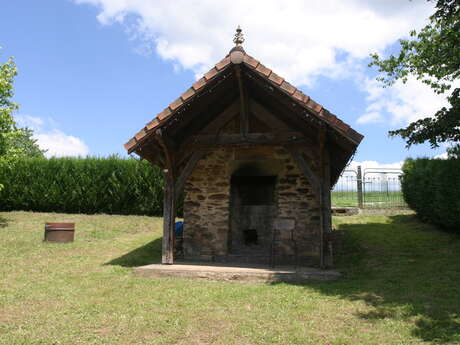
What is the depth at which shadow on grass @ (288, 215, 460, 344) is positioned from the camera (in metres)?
4.30

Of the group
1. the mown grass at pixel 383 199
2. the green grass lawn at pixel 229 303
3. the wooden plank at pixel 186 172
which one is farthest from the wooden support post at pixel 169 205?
the mown grass at pixel 383 199

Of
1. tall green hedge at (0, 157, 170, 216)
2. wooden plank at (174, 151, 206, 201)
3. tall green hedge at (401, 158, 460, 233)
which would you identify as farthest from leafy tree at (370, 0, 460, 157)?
tall green hedge at (0, 157, 170, 216)

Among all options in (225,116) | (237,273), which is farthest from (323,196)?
(225,116)

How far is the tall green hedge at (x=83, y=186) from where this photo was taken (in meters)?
14.6

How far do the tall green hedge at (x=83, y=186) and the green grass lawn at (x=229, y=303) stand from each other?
5.66m

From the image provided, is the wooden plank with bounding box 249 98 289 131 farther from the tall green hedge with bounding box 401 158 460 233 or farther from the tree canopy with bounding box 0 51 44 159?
the tree canopy with bounding box 0 51 44 159

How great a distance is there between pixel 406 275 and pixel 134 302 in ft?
14.9

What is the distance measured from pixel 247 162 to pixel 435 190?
244 inches

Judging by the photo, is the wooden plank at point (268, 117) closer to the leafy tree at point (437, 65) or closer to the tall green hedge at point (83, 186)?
the leafy tree at point (437, 65)

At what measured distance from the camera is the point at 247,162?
8234mm

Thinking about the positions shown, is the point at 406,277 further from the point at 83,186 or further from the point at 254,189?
the point at 83,186

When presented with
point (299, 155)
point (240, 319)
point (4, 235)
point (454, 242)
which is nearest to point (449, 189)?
point (454, 242)

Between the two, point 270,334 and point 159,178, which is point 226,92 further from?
point 159,178

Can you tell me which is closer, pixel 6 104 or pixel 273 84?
pixel 273 84
